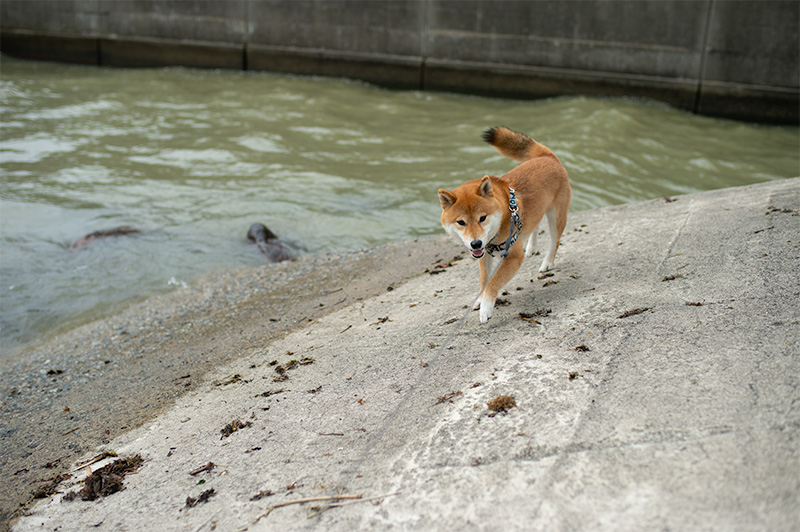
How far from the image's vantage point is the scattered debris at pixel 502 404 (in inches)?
111

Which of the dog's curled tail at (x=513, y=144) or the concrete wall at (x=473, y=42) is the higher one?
the concrete wall at (x=473, y=42)

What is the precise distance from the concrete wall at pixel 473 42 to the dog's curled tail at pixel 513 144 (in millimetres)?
10006

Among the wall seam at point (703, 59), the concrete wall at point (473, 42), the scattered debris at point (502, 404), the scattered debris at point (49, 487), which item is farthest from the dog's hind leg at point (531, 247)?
the wall seam at point (703, 59)

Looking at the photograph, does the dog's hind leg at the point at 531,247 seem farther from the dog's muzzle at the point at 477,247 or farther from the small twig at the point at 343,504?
the small twig at the point at 343,504

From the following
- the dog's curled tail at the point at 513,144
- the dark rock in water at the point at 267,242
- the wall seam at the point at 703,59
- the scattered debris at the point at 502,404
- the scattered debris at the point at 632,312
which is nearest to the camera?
the scattered debris at the point at 502,404

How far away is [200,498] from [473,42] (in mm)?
13487

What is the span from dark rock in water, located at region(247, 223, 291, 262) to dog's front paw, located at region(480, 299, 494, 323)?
352 cm

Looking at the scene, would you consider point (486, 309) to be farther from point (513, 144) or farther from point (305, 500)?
point (305, 500)

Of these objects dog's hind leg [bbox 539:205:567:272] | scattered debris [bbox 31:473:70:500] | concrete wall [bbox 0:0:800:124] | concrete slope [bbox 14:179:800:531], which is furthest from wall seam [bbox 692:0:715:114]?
scattered debris [bbox 31:473:70:500]

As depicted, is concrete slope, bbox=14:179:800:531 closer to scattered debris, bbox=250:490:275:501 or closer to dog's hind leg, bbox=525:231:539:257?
scattered debris, bbox=250:490:275:501

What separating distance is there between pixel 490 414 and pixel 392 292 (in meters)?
2.49

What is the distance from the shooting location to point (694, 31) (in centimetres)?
1289

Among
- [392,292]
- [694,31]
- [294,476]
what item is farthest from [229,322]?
[694,31]

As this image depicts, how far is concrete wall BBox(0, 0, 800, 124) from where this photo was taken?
1276 cm
